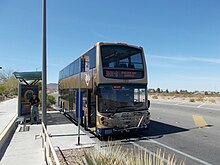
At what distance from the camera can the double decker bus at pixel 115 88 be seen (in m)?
8.33

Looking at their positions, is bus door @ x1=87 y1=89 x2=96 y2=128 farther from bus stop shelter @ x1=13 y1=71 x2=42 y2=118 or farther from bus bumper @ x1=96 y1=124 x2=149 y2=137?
bus stop shelter @ x1=13 y1=71 x2=42 y2=118

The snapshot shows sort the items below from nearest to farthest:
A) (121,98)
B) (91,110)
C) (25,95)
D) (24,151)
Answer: (24,151), (121,98), (91,110), (25,95)

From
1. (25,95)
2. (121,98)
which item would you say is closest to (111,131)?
(121,98)

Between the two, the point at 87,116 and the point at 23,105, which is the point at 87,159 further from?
the point at 23,105

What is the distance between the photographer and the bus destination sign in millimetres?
8585

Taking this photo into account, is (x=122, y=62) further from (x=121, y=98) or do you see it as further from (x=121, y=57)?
(x=121, y=98)

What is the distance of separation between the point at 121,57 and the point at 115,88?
1.51 metres

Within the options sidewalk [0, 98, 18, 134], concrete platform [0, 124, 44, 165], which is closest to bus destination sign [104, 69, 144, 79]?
concrete platform [0, 124, 44, 165]

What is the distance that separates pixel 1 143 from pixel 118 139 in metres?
4.72

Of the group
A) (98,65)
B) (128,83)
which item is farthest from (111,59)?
(128,83)

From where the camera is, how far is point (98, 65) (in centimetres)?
845

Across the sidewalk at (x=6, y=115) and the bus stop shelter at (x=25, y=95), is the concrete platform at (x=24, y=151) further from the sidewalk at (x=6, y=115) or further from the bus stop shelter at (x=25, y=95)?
the bus stop shelter at (x=25, y=95)

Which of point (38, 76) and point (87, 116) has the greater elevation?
point (38, 76)

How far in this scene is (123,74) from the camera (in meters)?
8.89
